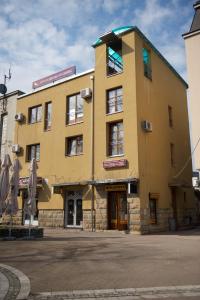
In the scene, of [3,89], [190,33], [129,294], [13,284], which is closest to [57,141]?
[3,89]

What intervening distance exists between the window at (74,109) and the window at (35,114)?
317cm

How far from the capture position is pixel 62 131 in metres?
23.2

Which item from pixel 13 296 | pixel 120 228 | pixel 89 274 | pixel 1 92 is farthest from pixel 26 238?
pixel 1 92

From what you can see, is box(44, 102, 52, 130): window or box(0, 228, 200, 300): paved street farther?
box(44, 102, 52, 130): window

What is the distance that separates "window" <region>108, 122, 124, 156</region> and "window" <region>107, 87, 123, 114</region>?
97 centimetres

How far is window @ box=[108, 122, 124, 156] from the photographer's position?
1985 centimetres

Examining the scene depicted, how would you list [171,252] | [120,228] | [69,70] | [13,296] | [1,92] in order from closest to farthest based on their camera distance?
[13,296] → [171,252] → [120,228] → [69,70] → [1,92]

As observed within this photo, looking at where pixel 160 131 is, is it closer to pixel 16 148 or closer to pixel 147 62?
pixel 147 62

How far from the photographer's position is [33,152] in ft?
83.2

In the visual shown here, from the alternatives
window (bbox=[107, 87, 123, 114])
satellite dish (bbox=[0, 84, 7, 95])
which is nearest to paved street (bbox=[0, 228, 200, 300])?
window (bbox=[107, 87, 123, 114])

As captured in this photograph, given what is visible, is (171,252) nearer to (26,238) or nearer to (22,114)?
(26,238)

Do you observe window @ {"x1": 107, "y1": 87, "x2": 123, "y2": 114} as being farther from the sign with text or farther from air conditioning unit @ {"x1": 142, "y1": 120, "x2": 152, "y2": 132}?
the sign with text

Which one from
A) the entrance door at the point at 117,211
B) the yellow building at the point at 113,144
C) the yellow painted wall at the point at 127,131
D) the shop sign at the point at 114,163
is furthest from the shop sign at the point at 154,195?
the shop sign at the point at 114,163

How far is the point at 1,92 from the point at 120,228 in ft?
57.0
